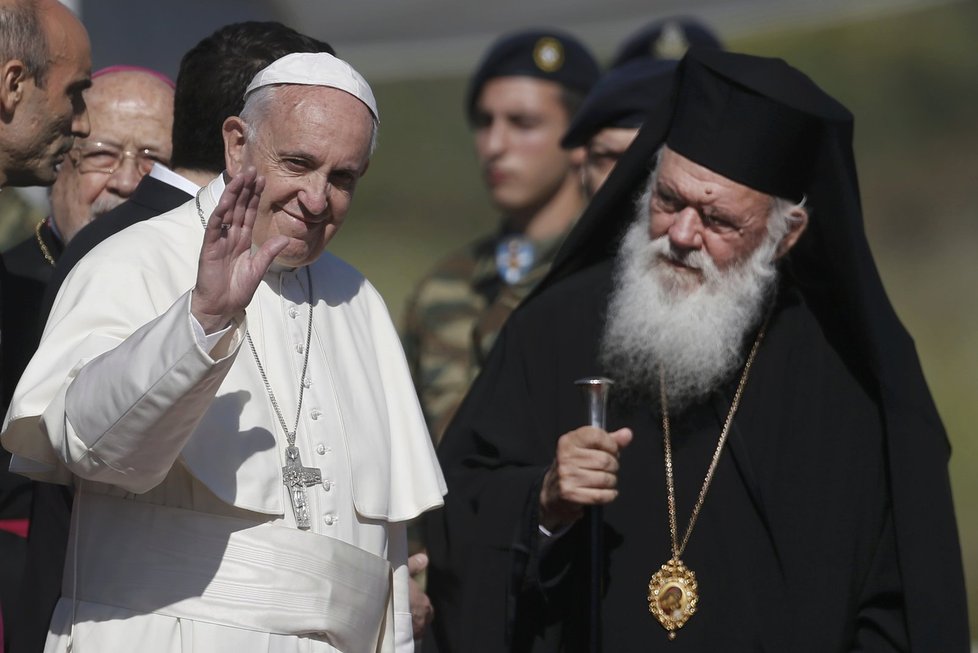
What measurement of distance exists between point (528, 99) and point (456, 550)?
9.27ft

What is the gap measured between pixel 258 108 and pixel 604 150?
2.58m

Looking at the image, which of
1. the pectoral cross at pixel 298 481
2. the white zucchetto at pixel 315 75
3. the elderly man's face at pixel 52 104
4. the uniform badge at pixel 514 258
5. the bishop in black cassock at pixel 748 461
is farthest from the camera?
the uniform badge at pixel 514 258

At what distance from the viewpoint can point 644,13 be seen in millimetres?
8742

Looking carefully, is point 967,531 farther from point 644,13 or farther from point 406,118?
point 406,118

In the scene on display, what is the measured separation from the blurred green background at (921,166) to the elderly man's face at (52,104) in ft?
16.8

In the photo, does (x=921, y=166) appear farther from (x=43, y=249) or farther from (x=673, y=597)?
(x=43, y=249)

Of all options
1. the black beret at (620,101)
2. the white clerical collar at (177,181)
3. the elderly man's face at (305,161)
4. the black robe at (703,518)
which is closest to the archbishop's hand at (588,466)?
the black robe at (703,518)

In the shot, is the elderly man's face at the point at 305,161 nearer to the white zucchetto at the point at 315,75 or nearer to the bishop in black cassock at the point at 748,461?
the white zucchetto at the point at 315,75

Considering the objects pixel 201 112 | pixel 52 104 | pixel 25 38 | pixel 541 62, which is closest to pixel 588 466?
pixel 201 112

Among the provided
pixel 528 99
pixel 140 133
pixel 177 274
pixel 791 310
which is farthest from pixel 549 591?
pixel 528 99

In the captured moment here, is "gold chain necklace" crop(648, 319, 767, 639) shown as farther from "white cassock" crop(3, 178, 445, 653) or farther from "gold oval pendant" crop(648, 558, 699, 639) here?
"white cassock" crop(3, 178, 445, 653)

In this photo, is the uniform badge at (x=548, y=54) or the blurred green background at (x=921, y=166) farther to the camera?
the blurred green background at (x=921, y=166)

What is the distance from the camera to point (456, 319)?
253 inches

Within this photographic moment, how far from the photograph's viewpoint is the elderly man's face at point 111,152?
17.1 feet
